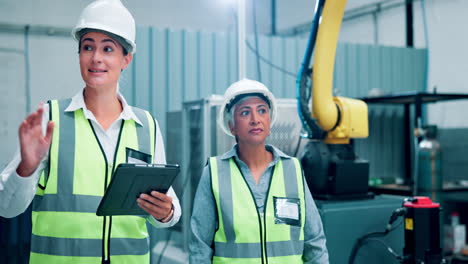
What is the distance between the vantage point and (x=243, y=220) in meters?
1.84

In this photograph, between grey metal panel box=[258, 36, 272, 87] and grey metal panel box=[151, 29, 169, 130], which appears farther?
grey metal panel box=[258, 36, 272, 87]

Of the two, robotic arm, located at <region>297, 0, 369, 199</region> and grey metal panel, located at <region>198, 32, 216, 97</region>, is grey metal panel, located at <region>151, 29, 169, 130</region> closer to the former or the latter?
grey metal panel, located at <region>198, 32, 216, 97</region>

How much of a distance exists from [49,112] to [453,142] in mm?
4490

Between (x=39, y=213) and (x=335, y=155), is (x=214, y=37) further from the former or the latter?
(x=39, y=213)

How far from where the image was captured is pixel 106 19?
1550mm

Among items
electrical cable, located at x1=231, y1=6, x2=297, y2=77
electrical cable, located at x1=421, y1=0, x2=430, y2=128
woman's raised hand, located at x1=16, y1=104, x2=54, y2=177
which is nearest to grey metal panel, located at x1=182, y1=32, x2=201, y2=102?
electrical cable, located at x1=231, y1=6, x2=297, y2=77

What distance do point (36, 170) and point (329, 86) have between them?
185 cm

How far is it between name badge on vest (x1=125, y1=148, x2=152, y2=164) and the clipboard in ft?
0.60

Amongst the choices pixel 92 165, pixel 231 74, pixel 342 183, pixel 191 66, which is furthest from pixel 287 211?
pixel 231 74

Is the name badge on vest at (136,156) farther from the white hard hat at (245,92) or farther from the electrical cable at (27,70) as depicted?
the electrical cable at (27,70)

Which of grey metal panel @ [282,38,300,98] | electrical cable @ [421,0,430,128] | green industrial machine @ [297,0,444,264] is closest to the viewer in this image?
green industrial machine @ [297,0,444,264]

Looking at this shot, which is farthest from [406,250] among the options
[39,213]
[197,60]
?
[197,60]

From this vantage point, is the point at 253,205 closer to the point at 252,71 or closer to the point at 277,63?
the point at 252,71

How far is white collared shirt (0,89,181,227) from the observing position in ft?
4.42
